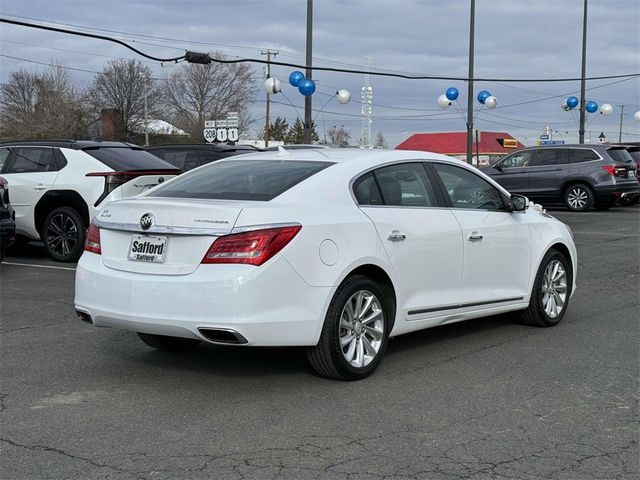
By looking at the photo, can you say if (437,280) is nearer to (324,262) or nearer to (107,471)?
(324,262)

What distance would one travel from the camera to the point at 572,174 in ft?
74.5

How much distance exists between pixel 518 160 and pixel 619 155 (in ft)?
9.09

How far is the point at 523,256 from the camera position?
7.03 metres

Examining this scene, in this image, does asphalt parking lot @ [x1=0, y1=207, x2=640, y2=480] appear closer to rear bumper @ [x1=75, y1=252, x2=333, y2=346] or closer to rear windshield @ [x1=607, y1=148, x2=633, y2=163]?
rear bumper @ [x1=75, y1=252, x2=333, y2=346]

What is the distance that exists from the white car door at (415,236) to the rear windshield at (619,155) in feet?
59.0

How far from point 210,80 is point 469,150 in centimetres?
4592

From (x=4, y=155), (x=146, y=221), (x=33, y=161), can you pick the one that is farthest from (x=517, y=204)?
(x=4, y=155)

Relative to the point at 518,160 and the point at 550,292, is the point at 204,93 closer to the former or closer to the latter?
the point at 518,160

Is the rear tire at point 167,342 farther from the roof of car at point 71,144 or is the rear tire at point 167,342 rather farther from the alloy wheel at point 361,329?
the roof of car at point 71,144

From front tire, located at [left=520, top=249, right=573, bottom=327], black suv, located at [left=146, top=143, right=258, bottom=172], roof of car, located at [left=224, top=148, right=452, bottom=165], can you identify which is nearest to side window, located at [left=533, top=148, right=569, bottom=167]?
black suv, located at [left=146, top=143, right=258, bottom=172]

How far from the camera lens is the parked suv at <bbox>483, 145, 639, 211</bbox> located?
22.3 meters

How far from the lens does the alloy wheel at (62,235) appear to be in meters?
11.4

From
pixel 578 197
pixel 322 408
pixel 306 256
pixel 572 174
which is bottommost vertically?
pixel 322 408

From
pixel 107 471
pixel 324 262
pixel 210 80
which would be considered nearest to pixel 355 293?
pixel 324 262
